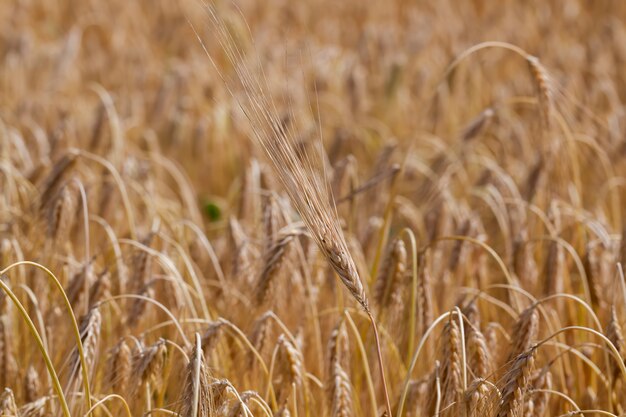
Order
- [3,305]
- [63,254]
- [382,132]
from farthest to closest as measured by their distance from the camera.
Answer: [382,132]
[63,254]
[3,305]

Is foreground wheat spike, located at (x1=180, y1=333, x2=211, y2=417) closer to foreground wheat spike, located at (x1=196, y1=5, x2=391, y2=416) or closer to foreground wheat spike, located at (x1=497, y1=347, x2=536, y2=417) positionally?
foreground wheat spike, located at (x1=196, y1=5, x2=391, y2=416)

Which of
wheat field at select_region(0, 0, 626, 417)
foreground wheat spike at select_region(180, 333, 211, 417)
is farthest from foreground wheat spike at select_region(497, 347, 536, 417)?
foreground wheat spike at select_region(180, 333, 211, 417)

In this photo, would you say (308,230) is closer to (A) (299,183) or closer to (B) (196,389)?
(A) (299,183)

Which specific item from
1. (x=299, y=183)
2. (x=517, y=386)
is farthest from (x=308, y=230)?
(x=517, y=386)

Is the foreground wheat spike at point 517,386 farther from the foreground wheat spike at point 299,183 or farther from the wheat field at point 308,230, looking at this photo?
the foreground wheat spike at point 299,183

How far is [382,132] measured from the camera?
13.0ft

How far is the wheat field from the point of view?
1.56m

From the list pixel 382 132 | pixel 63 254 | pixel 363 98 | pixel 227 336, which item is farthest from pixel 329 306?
pixel 363 98

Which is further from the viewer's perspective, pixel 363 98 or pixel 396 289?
pixel 363 98

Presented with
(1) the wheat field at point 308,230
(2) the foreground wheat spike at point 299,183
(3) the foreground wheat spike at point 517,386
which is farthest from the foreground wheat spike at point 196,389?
(3) the foreground wheat spike at point 517,386

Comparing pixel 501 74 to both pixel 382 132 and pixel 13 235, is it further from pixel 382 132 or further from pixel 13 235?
pixel 13 235

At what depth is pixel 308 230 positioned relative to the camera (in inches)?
64.1

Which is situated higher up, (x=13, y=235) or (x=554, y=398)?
(x=13, y=235)

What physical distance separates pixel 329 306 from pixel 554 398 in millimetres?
640
